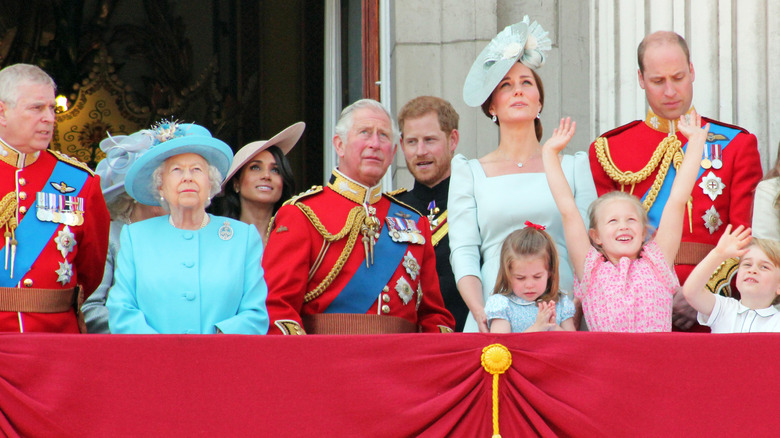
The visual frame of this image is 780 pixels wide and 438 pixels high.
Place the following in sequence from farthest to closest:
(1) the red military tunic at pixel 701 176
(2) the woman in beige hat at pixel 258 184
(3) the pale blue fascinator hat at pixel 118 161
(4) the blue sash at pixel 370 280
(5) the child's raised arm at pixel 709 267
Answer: (2) the woman in beige hat at pixel 258 184 → (3) the pale blue fascinator hat at pixel 118 161 → (1) the red military tunic at pixel 701 176 → (4) the blue sash at pixel 370 280 → (5) the child's raised arm at pixel 709 267

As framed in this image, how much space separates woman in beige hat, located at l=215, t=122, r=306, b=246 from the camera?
486 centimetres

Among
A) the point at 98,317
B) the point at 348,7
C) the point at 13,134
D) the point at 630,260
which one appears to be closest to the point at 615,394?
the point at 630,260

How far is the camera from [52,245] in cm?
424

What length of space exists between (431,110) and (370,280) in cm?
112

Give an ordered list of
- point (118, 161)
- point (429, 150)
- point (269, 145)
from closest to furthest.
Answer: point (118, 161)
point (269, 145)
point (429, 150)

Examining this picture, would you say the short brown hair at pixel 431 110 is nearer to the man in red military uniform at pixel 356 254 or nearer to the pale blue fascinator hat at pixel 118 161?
the man in red military uniform at pixel 356 254

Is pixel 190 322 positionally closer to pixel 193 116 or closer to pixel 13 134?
pixel 13 134

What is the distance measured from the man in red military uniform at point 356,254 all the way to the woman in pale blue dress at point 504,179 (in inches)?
6.7

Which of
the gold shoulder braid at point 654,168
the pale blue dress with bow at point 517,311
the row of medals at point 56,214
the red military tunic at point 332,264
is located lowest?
the pale blue dress with bow at point 517,311

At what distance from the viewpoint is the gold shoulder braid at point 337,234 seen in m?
4.24

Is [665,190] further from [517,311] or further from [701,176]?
[517,311]

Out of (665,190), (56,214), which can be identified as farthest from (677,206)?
(56,214)

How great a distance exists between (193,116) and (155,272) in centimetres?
479

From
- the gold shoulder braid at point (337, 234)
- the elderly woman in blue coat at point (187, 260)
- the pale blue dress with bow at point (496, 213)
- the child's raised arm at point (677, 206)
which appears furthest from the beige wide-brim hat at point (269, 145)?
the child's raised arm at point (677, 206)
